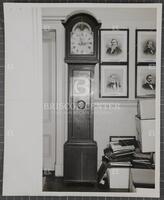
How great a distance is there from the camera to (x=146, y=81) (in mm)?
1333

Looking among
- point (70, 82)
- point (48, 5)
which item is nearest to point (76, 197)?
point (70, 82)

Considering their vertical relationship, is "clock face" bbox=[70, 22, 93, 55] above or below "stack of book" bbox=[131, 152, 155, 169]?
above

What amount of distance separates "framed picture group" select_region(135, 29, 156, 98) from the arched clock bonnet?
0.65 feet

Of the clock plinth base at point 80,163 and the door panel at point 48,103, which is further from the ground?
the door panel at point 48,103

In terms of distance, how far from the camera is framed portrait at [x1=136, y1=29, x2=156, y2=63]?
1317 mm

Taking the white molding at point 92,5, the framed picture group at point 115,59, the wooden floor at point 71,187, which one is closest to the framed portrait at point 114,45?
the framed picture group at point 115,59

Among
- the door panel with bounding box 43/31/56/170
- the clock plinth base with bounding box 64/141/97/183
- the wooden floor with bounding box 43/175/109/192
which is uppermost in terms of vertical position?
the door panel with bounding box 43/31/56/170

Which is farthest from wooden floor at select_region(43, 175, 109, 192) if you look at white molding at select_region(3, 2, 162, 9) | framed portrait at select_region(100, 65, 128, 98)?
white molding at select_region(3, 2, 162, 9)

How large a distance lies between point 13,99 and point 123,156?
580mm

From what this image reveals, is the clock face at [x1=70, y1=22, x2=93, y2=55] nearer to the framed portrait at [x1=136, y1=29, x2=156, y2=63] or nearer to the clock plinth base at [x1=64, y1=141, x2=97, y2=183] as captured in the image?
the framed portrait at [x1=136, y1=29, x2=156, y2=63]

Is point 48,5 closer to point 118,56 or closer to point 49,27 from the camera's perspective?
point 49,27

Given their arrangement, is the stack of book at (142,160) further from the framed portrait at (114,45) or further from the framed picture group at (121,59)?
the framed portrait at (114,45)

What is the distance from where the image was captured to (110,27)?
4.32 feet

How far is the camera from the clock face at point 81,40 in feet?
4.34
